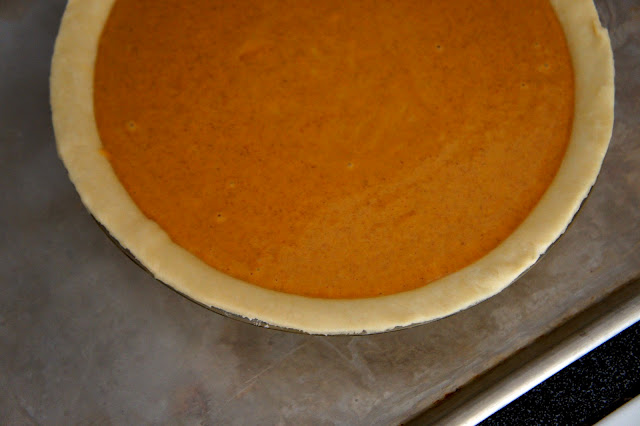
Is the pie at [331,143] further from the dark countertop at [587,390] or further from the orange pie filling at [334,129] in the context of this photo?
the dark countertop at [587,390]

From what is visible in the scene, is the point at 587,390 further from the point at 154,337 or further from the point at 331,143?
the point at 154,337

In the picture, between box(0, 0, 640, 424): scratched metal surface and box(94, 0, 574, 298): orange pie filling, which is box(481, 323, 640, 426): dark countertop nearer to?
box(0, 0, 640, 424): scratched metal surface

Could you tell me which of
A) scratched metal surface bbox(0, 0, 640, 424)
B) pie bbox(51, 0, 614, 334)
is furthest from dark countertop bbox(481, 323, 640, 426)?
pie bbox(51, 0, 614, 334)

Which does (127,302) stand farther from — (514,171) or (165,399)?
(514,171)

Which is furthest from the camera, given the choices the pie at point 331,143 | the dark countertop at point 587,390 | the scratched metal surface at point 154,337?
the dark countertop at point 587,390

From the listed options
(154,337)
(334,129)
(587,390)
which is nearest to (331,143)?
(334,129)

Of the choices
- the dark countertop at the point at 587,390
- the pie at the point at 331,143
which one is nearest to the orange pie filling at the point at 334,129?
the pie at the point at 331,143

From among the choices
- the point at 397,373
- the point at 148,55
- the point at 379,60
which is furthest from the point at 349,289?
the point at 148,55
